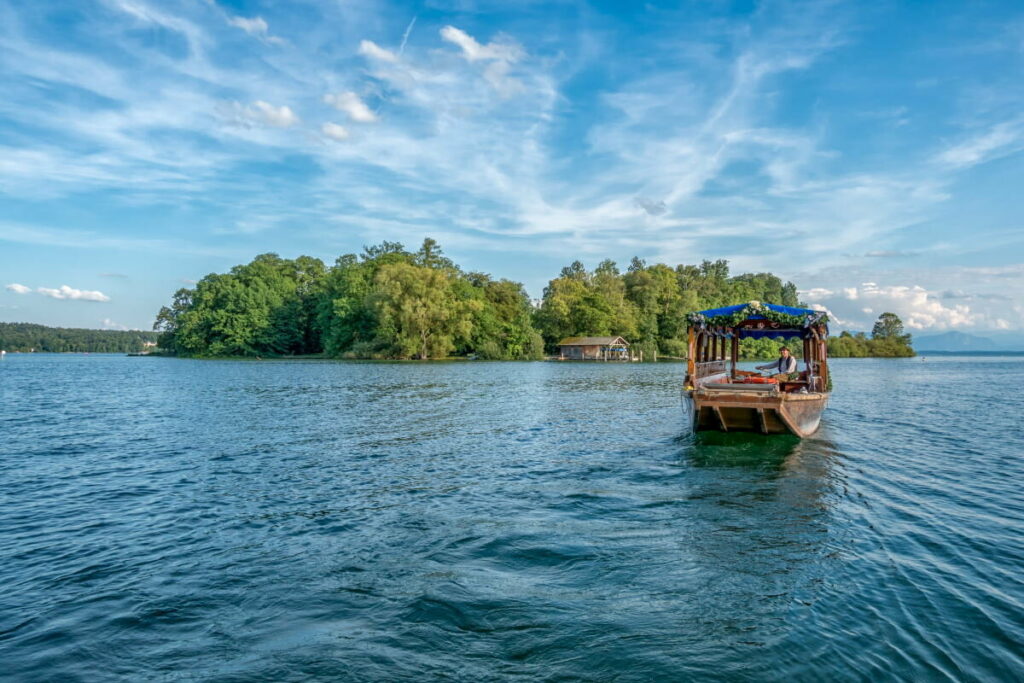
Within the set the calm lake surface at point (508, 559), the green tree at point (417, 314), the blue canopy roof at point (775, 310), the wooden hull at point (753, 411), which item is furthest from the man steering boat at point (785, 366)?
the green tree at point (417, 314)

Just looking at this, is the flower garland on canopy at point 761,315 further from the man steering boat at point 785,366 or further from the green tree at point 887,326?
the green tree at point 887,326

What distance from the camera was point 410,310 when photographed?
3172 inches

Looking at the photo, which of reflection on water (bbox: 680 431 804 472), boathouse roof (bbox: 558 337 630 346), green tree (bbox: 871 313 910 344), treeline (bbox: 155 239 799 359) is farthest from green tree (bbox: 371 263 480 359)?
green tree (bbox: 871 313 910 344)

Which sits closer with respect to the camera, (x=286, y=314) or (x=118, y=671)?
(x=118, y=671)

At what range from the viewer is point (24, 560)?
25.7 feet

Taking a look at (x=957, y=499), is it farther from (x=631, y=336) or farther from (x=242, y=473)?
(x=631, y=336)

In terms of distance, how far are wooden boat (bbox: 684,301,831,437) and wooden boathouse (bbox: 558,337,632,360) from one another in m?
65.9

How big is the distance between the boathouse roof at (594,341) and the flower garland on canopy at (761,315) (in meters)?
67.8

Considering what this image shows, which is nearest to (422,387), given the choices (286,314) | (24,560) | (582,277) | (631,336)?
(24,560)

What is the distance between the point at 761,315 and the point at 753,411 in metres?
4.10

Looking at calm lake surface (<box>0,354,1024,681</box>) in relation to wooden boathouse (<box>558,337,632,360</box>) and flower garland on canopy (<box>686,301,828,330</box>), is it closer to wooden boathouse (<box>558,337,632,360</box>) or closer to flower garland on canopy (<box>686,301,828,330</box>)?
flower garland on canopy (<box>686,301,828,330</box>)

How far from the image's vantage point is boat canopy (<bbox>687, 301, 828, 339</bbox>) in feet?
61.3

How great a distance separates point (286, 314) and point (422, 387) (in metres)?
75.1

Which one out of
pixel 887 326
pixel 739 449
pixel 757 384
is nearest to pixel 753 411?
pixel 739 449
